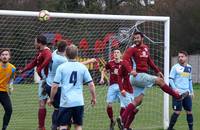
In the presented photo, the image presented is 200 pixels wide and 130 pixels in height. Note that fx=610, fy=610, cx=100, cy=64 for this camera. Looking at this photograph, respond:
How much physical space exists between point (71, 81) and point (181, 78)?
13.3 feet

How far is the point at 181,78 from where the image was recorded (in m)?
13.5

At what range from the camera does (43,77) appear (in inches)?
504

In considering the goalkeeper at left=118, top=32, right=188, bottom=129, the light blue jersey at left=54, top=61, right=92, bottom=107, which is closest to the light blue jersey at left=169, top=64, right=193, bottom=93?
the goalkeeper at left=118, top=32, right=188, bottom=129

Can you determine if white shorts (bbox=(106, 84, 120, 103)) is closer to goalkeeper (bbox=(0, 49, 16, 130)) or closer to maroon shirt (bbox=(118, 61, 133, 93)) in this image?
maroon shirt (bbox=(118, 61, 133, 93))

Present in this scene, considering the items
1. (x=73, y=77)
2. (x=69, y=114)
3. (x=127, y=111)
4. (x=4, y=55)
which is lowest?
(x=127, y=111)

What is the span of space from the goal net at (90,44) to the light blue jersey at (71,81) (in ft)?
14.5

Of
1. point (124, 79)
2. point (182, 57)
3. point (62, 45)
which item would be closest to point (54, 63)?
point (62, 45)

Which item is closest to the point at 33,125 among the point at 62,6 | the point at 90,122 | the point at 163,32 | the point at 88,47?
the point at 90,122

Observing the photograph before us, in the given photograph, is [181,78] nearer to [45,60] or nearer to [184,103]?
[184,103]

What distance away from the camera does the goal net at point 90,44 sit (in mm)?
15289

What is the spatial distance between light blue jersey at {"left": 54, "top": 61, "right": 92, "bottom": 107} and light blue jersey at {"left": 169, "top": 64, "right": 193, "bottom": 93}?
3780 mm

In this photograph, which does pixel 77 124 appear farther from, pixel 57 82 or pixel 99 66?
pixel 99 66

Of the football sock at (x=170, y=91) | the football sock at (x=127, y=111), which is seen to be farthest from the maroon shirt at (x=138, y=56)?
the football sock at (x=127, y=111)

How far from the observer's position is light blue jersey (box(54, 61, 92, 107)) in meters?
10.1
